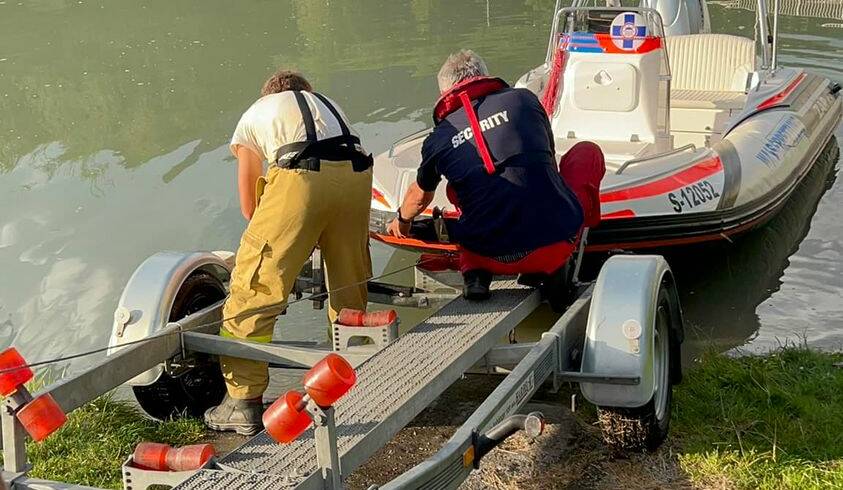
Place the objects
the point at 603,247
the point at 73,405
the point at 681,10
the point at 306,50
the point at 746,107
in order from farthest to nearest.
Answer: the point at 306,50 → the point at 681,10 → the point at 746,107 → the point at 603,247 → the point at 73,405

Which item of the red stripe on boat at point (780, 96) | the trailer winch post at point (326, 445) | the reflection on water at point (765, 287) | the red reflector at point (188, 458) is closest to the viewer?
the trailer winch post at point (326, 445)

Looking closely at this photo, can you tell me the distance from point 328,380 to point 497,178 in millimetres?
1897

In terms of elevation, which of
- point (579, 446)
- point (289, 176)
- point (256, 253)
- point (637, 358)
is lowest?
point (579, 446)

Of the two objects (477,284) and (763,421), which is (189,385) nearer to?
(477,284)

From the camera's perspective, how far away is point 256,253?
4.16m

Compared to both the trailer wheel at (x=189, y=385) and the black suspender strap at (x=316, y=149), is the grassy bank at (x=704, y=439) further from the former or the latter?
the black suspender strap at (x=316, y=149)

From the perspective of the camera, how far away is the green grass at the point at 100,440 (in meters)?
4.17

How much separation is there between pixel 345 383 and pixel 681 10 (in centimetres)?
808

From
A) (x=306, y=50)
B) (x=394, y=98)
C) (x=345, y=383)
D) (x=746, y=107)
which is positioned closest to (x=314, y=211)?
(x=345, y=383)

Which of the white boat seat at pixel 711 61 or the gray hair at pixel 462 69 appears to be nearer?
the gray hair at pixel 462 69

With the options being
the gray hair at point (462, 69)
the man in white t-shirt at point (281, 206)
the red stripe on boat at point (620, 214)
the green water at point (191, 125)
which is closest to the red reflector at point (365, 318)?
the man in white t-shirt at point (281, 206)

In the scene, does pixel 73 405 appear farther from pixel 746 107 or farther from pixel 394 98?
pixel 394 98

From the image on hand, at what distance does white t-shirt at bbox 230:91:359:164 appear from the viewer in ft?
13.8

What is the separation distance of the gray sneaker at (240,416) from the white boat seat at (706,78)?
512 centimetres
